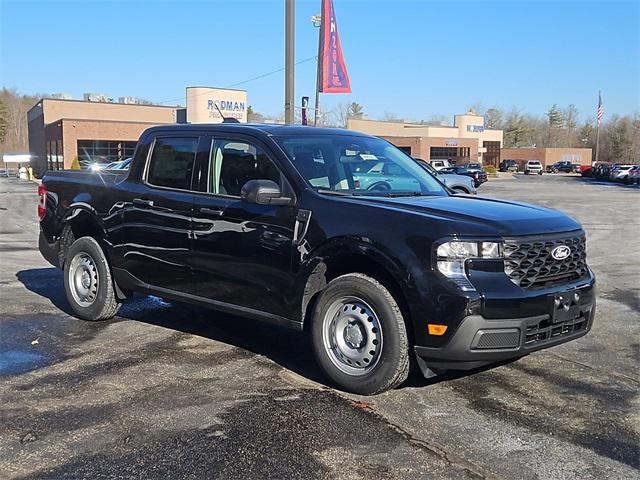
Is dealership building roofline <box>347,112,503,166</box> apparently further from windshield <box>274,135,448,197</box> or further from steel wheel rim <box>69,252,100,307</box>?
windshield <box>274,135,448,197</box>

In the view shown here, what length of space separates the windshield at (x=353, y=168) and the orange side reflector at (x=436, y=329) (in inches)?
53.1

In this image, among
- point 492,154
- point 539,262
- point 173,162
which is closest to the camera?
point 539,262

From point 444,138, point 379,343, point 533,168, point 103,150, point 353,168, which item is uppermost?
point 444,138

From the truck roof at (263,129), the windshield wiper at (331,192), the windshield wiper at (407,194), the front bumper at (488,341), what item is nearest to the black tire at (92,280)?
the truck roof at (263,129)

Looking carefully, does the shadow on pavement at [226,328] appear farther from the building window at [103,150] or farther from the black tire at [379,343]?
the building window at [103,150]

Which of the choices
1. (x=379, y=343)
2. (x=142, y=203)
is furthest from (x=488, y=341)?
(x=142, y=203)

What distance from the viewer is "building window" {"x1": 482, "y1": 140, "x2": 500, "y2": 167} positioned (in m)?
98.3

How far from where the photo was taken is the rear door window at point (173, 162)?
5938 millimetres

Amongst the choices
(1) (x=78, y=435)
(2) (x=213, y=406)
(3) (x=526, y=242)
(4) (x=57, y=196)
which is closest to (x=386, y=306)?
(3) (x=526, y=242)

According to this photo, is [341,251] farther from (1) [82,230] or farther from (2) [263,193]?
(1) [82,230]

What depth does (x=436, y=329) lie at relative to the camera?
4.32 m

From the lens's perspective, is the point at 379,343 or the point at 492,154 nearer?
the point at 379,343

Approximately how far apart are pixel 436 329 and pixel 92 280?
13.0ft

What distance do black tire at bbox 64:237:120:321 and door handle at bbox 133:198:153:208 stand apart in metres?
0.81
